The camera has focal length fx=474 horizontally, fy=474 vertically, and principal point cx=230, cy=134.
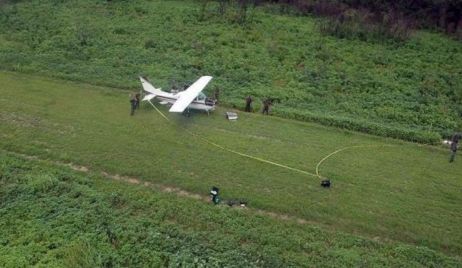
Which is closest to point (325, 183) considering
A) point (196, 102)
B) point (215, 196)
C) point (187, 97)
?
point (215, 196)

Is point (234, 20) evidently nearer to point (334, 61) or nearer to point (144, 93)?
point (334, 61)

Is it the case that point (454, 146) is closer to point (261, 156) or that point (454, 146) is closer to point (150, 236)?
point (261, 156)

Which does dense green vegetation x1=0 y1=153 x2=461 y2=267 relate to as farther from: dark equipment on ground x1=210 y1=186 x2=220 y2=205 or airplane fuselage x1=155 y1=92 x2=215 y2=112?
airplane fuselage x1=155 y1=92 x2=215 y2=112

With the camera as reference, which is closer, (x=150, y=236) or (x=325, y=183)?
(x=150, y=236)

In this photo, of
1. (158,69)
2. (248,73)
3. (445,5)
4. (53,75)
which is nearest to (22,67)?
(53,75)

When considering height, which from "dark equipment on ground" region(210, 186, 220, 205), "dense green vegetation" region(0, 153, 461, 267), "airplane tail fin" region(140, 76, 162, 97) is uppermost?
"airplane tail fin" region(140, 76, 162, 97)

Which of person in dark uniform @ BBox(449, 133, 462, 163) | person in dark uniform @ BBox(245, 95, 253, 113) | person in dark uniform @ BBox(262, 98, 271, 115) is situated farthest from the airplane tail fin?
person in dark uniform @ BBox(449, 133, 462, 163)
